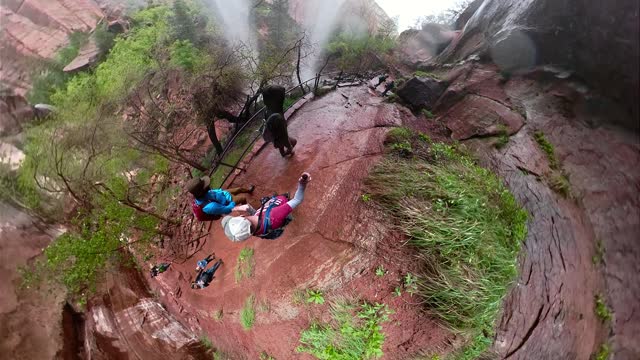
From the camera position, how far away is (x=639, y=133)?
5.47m

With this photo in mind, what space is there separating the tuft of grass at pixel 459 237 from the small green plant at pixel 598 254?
1.77 meters

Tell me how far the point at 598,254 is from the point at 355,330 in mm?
4977

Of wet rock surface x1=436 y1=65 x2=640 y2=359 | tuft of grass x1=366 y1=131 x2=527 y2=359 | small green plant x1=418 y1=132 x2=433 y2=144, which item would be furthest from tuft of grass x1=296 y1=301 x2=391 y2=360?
small green plant x1=418 y1=132 x2=433 y2=144

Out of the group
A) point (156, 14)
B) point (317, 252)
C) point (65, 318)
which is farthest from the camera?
point (156, 14)

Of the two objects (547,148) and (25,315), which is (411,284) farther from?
(25,315)

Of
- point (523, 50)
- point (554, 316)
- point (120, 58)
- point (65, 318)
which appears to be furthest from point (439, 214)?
point (120, 58)

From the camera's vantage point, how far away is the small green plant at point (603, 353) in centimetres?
554

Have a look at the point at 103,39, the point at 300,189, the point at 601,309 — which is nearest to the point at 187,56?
the point at 103,39

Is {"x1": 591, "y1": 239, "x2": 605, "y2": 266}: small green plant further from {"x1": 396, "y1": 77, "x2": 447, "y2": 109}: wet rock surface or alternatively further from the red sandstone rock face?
the red sandstone rock face

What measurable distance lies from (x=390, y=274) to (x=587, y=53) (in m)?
6.32

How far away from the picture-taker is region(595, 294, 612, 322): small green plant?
18.4 feet

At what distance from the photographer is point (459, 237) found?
14.5ft

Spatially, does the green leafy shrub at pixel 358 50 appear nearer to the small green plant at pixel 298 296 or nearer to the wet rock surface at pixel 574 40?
the wet rock surface at pixel 574 40

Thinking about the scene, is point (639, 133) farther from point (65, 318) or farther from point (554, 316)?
point (65, 318)
